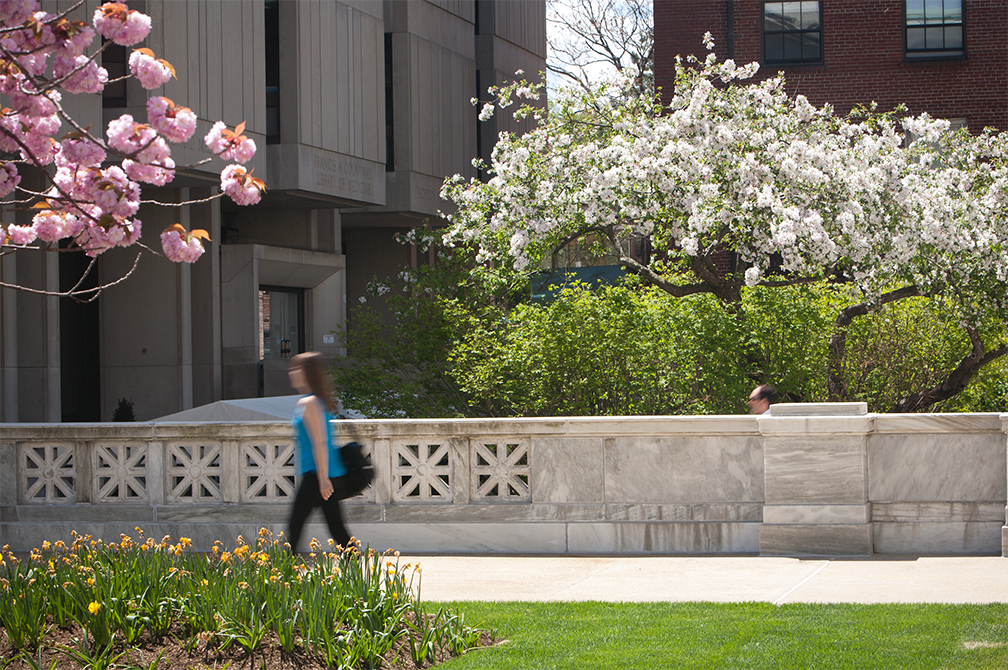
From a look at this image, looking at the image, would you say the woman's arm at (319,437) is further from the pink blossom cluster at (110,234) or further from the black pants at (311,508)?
the pink blossom cluster at (110,234)

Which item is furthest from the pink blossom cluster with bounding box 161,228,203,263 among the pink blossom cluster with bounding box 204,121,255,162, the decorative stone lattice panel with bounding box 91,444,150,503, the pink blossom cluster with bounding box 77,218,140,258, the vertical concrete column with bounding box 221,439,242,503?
the decorative stone lattice panel with bounding box 91,444,150,503

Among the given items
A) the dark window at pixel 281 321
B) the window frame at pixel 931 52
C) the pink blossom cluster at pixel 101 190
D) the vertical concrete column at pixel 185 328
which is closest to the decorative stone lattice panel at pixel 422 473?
the pink blossom cluster at pixel 101 190

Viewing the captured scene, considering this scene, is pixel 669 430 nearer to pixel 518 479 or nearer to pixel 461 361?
pixel 518 479

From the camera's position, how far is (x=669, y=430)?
8.85 meters

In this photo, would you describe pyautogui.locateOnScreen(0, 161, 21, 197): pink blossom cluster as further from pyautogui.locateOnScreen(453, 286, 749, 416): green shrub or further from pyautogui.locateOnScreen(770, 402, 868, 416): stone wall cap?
pyautogui.locateOnScreen(453, 286, 749, 416): green shrub

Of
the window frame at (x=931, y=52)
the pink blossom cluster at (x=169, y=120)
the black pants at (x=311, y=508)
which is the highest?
the window frame at (x=931, y=52)

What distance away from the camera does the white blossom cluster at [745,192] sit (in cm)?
1302

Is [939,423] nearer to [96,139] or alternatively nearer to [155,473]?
[96,139]

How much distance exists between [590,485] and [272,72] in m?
20.2

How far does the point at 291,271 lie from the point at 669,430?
2174 centimetres

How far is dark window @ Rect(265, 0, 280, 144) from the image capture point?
26047 millimetres

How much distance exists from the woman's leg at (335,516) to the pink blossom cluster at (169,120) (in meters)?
2.94

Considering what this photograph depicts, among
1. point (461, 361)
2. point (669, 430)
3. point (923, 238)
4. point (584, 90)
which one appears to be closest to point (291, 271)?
point (584, 90)

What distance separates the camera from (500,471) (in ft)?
30.0
